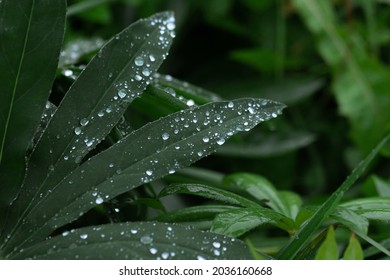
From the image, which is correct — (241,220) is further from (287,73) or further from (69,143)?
(287,73)

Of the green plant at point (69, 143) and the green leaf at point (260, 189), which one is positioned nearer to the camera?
the green plant at point (69, 143)

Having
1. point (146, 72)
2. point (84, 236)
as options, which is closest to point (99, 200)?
point (84, 236)

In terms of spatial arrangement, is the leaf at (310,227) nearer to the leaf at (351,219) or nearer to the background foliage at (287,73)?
the leaf at (351,219)

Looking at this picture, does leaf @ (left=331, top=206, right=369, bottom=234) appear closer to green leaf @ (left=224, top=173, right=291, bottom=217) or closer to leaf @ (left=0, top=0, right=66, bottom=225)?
green leaf @ (left=224, top=173, right=291, bottom=217)

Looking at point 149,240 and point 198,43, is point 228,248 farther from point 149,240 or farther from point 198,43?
point 198,43

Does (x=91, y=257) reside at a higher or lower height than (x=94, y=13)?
lower

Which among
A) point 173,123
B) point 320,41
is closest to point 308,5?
point 320,41

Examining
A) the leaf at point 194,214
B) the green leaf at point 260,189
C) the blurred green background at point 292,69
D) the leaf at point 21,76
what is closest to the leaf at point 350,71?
the blurred green background at point 292,69
